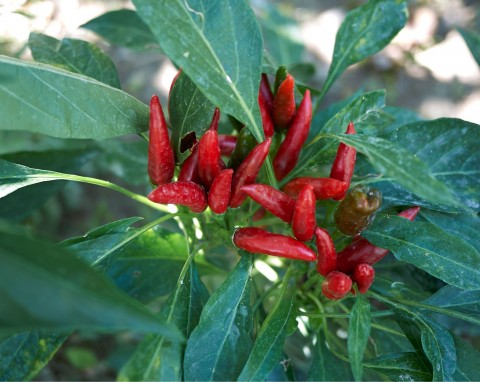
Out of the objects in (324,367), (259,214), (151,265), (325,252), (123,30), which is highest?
(123,30)

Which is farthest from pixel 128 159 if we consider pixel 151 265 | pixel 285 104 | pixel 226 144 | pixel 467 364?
pixel 467 364

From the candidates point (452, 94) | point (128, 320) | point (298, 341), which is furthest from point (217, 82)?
point (452, 94)

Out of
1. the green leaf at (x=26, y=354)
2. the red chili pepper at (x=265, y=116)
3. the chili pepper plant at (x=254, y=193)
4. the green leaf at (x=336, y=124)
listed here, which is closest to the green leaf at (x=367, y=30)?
the chili pepper plant at (x=254, y=193)

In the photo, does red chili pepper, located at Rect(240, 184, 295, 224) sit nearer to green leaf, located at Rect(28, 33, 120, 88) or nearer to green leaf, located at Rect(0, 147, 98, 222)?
green leaf, located at Rect(28, 33, 120, 88)

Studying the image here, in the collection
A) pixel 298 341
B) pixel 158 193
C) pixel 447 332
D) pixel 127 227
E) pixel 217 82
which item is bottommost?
pixel 298 341

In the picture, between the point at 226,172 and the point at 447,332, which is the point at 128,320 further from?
the point at 447,332

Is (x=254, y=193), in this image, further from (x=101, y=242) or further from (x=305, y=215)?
(x=101, y=242)

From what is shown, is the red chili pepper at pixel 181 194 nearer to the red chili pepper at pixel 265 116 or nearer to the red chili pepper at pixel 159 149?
the red chili pepper at pixel 159 149
